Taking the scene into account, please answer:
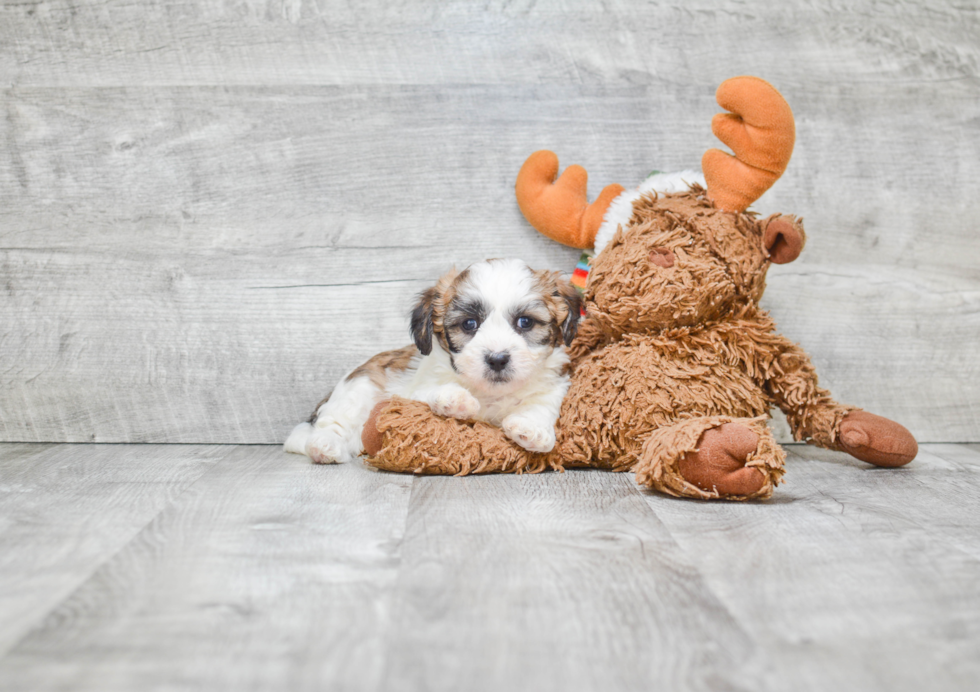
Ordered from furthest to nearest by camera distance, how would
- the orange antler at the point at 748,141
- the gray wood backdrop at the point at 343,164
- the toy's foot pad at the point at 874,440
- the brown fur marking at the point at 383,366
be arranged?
the gray wood backdrop at the point at 343,164
the brown fur marking at the point at 383,366
the toy's foot pad at the point at 874,440
the orange antler at the point at 748,141

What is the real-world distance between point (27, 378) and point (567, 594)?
6.01ft

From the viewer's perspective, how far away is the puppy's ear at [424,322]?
5.91ft

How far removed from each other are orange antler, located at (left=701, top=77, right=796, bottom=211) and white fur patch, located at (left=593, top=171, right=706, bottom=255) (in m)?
0.09

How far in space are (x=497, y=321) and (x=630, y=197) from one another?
49 centimetres

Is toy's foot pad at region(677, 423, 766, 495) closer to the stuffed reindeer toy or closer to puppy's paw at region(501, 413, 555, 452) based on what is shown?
the stuffed reindeer toy

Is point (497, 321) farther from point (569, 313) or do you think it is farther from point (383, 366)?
point (383, 366)

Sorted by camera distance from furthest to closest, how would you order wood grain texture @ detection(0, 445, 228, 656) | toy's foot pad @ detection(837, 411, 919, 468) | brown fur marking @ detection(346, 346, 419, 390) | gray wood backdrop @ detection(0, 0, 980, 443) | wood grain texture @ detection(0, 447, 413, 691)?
1. gray wood backdrop @ detection(0, 0, 980, 443)
2. brown fur marking @ detection(346, 346, 419, 390)
3. toy's foot pad @ detection(837, 411, 919, 468)
4. wood grain texture @ detection(0, 445, 228, 656)
5. wood grain texture @ detection(0, 447, 413, 691)

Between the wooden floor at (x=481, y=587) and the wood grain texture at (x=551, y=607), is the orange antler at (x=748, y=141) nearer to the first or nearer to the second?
the wooden floor at (x=481, y=587)

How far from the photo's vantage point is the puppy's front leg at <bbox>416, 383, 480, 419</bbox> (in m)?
1.70

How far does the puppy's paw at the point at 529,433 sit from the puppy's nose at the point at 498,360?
122 millimetres

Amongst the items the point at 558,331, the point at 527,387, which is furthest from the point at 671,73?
the point at 527,387

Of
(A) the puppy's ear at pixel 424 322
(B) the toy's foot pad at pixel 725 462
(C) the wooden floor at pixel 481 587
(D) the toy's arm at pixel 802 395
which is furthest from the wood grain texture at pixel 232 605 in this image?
(D) the toy's arm at pixel 802 395

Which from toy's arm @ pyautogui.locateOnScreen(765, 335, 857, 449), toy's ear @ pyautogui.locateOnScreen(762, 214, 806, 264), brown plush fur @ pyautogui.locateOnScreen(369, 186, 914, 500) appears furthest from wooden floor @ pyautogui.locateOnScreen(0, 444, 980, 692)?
toy's ear @ pyautogui.locateOnScreen(762, 214, 806, 264)

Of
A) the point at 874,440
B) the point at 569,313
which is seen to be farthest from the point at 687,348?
the point at 874,440
